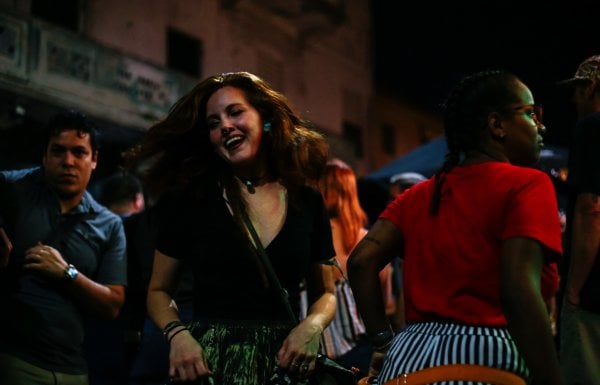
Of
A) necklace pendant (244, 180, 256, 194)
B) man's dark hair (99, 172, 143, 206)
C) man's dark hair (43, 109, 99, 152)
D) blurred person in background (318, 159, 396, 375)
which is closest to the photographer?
necklace pendant (244, 180, 256, 194)

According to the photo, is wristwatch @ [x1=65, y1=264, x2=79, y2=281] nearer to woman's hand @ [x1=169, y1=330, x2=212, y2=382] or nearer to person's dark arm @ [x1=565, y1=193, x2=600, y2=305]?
woman's hand @ [x1=169, y1=330, x2=212, y2=382]

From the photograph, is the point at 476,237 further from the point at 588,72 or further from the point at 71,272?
the point at 71,272

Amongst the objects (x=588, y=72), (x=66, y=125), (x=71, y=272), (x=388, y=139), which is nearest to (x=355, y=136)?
(x=388, y=139)

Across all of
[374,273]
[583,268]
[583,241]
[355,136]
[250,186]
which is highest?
[355,136]

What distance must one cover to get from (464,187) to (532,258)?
0.34 metres

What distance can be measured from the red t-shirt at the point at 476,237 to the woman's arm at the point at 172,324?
2.69ft

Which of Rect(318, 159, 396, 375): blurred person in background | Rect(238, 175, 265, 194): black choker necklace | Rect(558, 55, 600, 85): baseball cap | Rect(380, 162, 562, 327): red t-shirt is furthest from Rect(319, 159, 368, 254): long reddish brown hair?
Rect(380, 162, 562, 327): red t-shirt

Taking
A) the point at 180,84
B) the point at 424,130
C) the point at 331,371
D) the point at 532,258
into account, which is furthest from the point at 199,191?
the point at 424,130

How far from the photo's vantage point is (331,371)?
3152 millimetres

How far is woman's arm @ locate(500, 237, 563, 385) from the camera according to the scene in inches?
93.2

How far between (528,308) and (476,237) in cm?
28

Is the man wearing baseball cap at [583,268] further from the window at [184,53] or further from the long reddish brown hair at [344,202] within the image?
the window at [184,53]

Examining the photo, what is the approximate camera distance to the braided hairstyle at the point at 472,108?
2.72m

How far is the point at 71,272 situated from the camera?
169 inches
